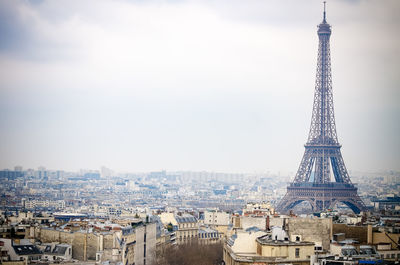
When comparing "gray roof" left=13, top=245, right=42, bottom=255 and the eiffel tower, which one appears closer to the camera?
"gray roof" left=13, top=245, right=42, bottom=255

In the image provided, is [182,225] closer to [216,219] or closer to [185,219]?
[185,219]

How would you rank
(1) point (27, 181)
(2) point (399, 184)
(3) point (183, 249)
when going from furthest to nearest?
(1) point (27, 181) → (2) point (399, 184) → (3) point (183, 249)

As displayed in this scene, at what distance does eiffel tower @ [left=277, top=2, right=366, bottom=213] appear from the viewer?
312ft

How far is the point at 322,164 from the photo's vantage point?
101m

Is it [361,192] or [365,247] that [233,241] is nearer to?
[365,247]

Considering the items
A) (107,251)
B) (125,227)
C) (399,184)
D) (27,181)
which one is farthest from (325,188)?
(27,181)

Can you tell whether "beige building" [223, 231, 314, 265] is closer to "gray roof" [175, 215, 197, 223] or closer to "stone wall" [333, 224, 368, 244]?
"stone wall" [333, 224, 368, 244]

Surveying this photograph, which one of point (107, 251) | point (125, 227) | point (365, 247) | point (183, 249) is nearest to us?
point (365, 247)

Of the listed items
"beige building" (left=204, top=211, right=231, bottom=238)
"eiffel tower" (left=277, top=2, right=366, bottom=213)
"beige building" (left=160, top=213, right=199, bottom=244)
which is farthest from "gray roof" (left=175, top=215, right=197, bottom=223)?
"eiffel tower" (left=277, top=2, right=366, bottom=213)

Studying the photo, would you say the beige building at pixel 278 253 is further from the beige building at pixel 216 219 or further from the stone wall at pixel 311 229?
the beige building at pixel 216 219

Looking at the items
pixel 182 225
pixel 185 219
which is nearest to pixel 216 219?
pixel 185 219

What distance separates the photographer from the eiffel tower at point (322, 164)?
3748 inches

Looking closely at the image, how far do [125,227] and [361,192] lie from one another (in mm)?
67569

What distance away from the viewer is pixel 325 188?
97250 millimetres
